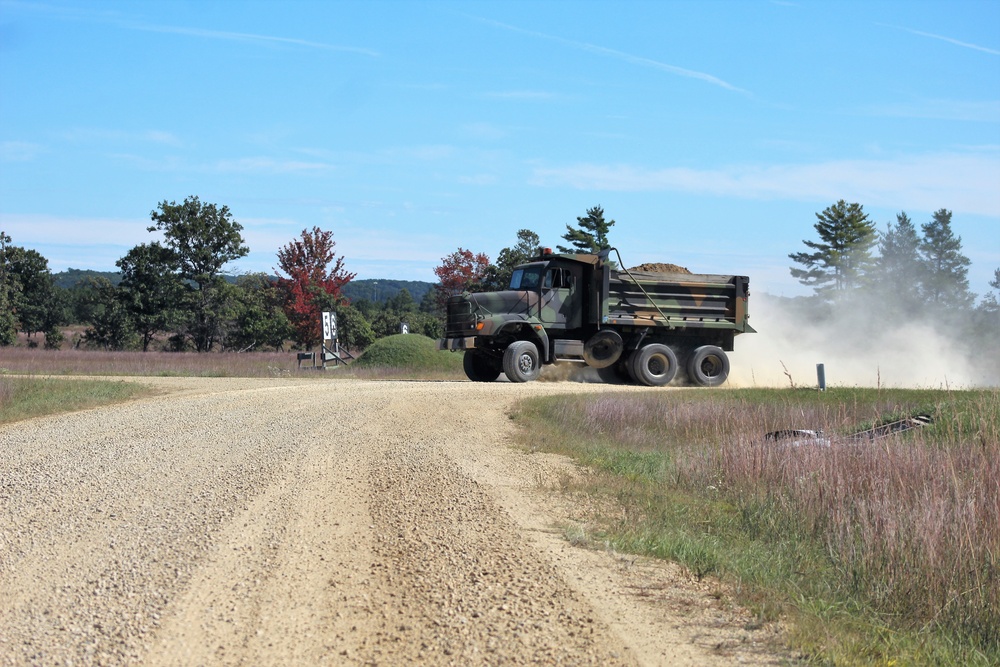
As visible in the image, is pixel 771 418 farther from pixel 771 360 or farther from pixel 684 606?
pixel 771 360

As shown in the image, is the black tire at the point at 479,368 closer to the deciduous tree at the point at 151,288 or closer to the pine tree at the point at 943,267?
the deciduous tree at the point at 151,288

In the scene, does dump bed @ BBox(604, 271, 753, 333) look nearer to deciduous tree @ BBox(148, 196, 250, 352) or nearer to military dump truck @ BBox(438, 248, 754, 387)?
military dump truck @ BBox(438, 248, 754, 387)

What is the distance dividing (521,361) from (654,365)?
388 centimetres

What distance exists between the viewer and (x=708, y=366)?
2472 centimetres

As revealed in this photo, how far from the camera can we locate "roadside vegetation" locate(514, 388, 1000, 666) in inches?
223

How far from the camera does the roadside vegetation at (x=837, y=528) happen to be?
5652 millimetres

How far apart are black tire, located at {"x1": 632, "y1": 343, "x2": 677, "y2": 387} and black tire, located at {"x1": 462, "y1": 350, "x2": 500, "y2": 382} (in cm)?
357

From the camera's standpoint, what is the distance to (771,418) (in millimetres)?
14195

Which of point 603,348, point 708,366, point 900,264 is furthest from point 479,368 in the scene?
→ point 900,264

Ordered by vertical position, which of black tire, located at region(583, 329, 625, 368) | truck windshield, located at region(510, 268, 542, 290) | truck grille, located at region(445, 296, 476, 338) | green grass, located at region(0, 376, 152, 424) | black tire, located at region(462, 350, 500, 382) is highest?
truck windshield, located at region(510, 268, 542, 290)

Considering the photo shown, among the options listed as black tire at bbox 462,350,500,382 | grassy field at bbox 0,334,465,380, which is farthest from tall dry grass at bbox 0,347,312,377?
black tire at bbox 462,350,500,382

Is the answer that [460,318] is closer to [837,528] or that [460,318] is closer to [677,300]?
[677,300]

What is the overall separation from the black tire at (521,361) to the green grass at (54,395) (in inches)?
312

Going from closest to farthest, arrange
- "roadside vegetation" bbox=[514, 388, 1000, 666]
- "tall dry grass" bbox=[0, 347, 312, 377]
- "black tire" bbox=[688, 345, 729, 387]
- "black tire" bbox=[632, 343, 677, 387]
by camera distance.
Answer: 1. "roadside vegetation" bbox=[514, 388, 1000, 666]
2. "black tire" bbox=[632, 343, 677, 387]
3. "black tire" bbox=[688, 345, 729, 387]
4. "tall dry grass" bbox=[0, 347, 312, 377]
